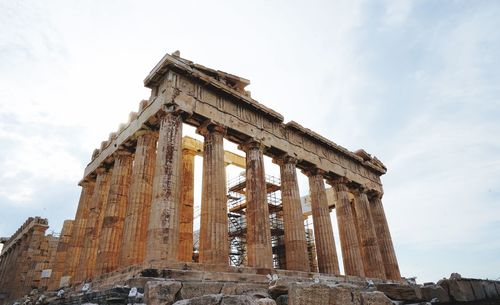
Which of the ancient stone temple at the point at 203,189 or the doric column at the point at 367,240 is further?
the doric column at the point at 367,240

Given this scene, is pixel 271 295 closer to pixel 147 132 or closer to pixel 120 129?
pixel 147 132

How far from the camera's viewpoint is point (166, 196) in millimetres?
11891

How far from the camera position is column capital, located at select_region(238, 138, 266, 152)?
54.1 feet

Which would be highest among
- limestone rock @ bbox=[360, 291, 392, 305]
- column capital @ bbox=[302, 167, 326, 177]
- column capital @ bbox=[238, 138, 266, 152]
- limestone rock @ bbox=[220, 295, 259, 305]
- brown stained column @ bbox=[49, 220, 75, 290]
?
column capital @ bbox=[238, 138, 266, 152]

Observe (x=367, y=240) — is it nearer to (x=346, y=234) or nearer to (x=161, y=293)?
(x=346, y=234)

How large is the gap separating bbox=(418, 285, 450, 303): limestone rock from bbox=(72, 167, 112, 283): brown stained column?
45.3 ft

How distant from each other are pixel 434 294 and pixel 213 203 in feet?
27.8

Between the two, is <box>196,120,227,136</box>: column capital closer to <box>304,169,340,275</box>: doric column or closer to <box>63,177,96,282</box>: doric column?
<box>304,169,340,275</box>: doric column

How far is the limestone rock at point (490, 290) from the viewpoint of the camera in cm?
848

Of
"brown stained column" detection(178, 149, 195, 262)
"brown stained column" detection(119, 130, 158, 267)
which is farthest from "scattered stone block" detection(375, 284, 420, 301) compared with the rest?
"brown stained column" detection(178, 149, 195, 262)

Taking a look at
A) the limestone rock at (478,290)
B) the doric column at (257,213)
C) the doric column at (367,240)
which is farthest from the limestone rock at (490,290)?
the doric column at (367,240)

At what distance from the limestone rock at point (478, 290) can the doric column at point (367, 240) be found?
13245mm

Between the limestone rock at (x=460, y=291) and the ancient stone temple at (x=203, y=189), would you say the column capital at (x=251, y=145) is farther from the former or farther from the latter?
the limestone rock at (x=460, y=291)

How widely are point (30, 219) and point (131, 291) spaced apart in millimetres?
27699
